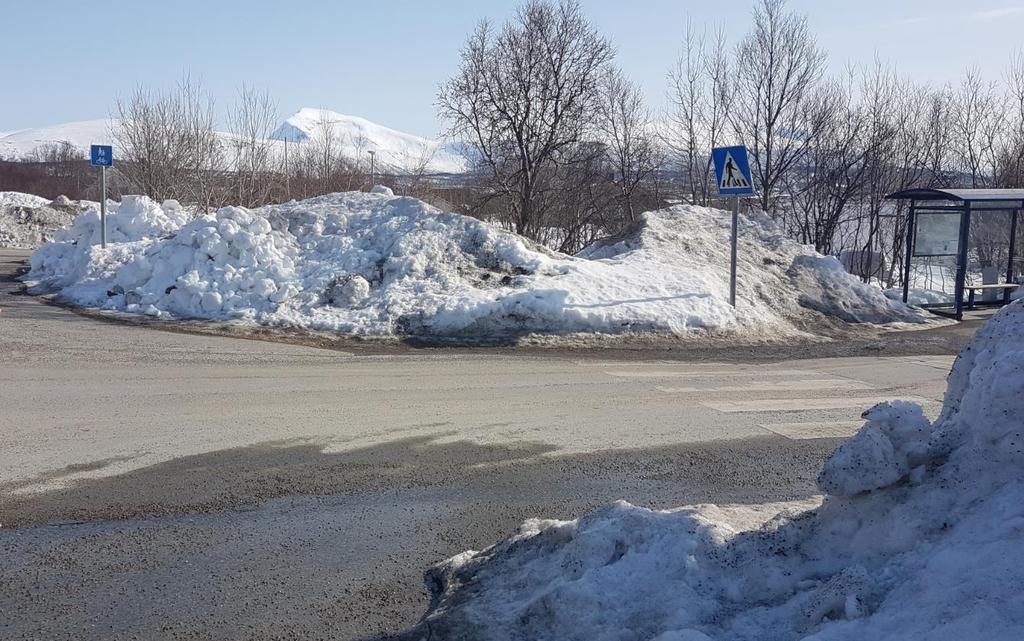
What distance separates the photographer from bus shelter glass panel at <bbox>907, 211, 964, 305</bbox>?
60.9 feet

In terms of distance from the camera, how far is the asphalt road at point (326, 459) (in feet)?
15.1

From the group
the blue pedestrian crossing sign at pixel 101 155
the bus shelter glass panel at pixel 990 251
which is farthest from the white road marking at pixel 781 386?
the blue pedestrian crossing sign at pixel 101 155

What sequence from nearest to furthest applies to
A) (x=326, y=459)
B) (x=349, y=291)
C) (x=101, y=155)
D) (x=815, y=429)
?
(x=326, y=459), (x=815, y=429), (x=349, y=291), (x=101, y=155)

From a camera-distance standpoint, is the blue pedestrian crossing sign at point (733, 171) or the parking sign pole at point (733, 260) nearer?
the blue pedestrian crossing sign at point (733, 171)

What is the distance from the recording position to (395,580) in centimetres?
481

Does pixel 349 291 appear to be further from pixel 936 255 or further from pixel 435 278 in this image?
pixel 936 255

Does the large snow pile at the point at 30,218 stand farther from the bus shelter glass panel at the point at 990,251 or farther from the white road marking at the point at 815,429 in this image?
the white road marking at the point at 815,429

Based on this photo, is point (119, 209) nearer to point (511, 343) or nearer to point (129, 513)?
point (511, 343)

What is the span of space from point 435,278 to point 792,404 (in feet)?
23.9

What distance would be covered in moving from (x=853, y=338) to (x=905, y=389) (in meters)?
4.43

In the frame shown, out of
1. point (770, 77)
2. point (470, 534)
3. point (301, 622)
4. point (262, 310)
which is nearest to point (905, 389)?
point (470, 534)

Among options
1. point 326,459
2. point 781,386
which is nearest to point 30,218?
point 326,459

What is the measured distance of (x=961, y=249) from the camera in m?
18.0

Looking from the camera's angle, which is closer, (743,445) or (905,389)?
(743,445)
